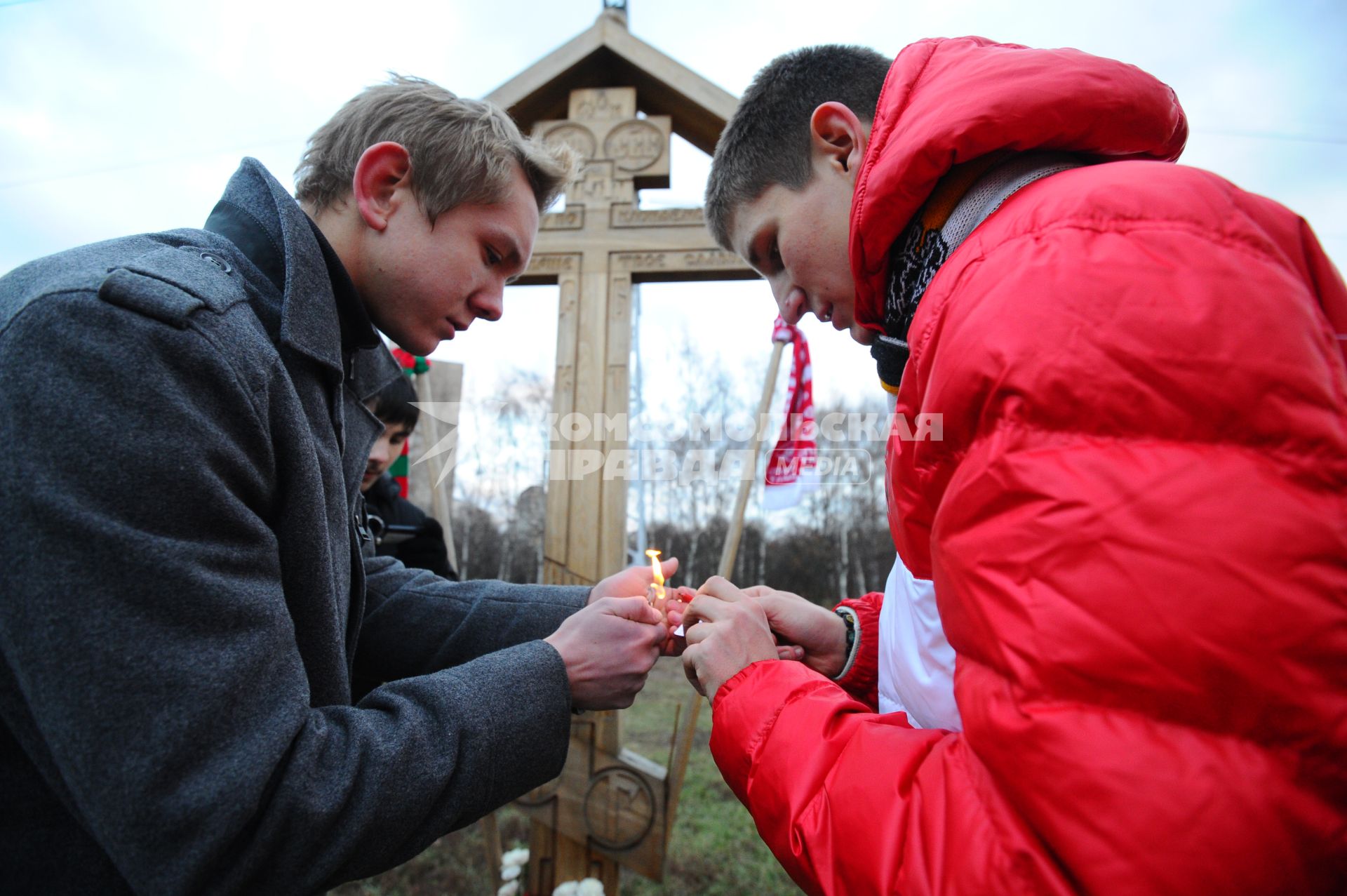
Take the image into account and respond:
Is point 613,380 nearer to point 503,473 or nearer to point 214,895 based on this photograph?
point 214,895

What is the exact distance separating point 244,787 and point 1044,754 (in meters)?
1.07

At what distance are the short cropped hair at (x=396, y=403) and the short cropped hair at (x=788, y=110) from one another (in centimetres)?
267

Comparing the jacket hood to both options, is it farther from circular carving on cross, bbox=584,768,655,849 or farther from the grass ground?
the grass ground

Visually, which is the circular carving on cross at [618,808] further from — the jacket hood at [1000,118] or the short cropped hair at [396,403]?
the jacket hood at [1000,118]

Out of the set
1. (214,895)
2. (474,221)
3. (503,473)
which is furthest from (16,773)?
(503,473)

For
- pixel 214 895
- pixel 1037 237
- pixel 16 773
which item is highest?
pixel 1037 237

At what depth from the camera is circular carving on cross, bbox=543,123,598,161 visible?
14.2ft

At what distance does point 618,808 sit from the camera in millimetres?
3547

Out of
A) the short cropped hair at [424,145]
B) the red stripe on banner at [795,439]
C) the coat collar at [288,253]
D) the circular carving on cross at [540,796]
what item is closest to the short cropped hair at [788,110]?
the short cropped hair at [424,145]

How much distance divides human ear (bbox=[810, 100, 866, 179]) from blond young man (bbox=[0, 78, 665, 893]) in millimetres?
1206

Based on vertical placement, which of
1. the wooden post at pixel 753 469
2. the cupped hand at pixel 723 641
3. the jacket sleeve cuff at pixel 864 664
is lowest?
the jacket sleeve cuff at pixel 864 664

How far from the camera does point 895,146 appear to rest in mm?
1212

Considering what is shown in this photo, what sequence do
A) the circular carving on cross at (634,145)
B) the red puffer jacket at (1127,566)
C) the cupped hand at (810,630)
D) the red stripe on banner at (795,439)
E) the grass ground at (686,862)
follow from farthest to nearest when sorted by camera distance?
1. the red stripe on banner at (795,439)
2. the circular carving on cross at (634,145)
3. the grass ground at (686,862)
4. the cupped hand at (810,630)
5. the red puffer jacket at (1127,566)

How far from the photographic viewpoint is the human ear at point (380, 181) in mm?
1731
